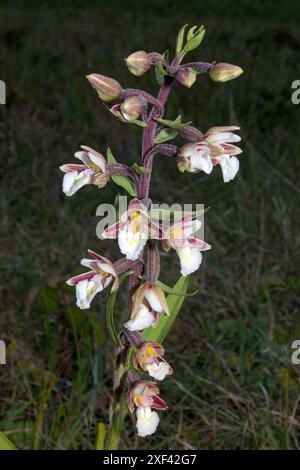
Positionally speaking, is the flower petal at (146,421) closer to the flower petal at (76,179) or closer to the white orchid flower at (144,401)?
the white orchid flower at (144,401)

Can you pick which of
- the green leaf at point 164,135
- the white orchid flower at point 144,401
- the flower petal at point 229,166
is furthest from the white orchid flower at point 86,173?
the white orchid flower at point 144,401

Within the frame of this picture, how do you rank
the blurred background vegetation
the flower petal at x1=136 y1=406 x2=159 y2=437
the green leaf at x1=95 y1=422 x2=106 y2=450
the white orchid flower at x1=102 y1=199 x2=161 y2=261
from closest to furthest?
1. the white orchid flower at x1=102 y1=199 x2=161 y2=261
2. the flower petal at x1=136 y1=406 x2=159 y2=437
3. the green leaf at x1=95 y1=422 x2=106 y2=450
4. the blurred background vegetation

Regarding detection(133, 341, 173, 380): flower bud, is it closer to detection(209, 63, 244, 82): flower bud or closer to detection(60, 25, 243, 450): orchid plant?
detection(60, 25, 243, 450): orchid plant

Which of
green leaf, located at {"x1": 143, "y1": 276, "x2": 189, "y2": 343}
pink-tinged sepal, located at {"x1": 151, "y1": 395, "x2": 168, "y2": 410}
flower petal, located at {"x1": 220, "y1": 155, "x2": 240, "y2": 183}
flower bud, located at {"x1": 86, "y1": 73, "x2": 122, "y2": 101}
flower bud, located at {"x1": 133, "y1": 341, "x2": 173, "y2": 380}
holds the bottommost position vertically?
pink-tinged sepal, located at {"x1": 151, "y1": 395, "x2": 168, "y2": 410}

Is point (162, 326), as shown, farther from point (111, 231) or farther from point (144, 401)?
point (111, 231)

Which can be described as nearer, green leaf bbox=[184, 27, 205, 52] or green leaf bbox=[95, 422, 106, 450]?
green leaf bbox=[184, 27, 205, 52]

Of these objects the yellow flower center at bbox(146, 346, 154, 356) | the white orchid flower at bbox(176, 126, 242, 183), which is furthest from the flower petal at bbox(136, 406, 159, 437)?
the white orchid flower at bbox(176, 126, 242, 183)

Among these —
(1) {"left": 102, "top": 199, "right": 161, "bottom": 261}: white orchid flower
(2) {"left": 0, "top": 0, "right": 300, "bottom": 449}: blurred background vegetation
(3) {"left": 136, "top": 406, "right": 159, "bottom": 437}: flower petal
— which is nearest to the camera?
(1) {"left": 102, "top": 199, "right": 161, "bottom": 261}: white orchid flower
